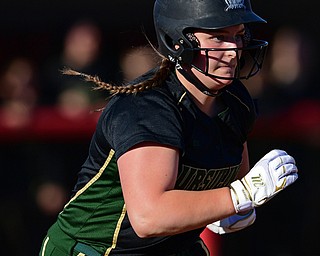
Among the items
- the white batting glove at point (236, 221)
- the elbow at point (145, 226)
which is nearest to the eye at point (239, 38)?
the elbow at point (145, 226)

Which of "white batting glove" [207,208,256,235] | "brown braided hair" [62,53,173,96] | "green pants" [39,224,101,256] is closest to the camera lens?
"brown braided hair" [62,53,173,96]

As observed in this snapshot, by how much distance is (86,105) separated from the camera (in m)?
6.70

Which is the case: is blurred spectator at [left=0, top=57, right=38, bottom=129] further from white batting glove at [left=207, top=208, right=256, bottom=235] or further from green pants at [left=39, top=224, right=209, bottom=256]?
green pants at [left=39, top=224, right=209, bottom=256]

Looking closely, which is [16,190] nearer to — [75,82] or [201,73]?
[75,82]

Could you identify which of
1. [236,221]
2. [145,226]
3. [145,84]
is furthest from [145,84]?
[236,221]

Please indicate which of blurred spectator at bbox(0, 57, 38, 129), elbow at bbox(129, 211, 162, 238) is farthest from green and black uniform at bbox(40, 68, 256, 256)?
blurred spectator at bbox(0, 57, 38, 129)

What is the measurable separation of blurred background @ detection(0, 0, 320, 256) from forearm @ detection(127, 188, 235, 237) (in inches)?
123

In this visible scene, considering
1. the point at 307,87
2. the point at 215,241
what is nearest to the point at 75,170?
the point at 215,241

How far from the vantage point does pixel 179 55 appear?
3684 mm

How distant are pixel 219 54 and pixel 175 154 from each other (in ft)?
1.39

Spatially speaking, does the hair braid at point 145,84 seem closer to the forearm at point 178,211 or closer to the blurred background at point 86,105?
the forearm at point 178,211

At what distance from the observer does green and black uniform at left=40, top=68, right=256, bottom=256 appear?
3506 mm

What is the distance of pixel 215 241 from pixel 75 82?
1.43 metres

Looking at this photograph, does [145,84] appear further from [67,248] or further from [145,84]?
[67,248]
